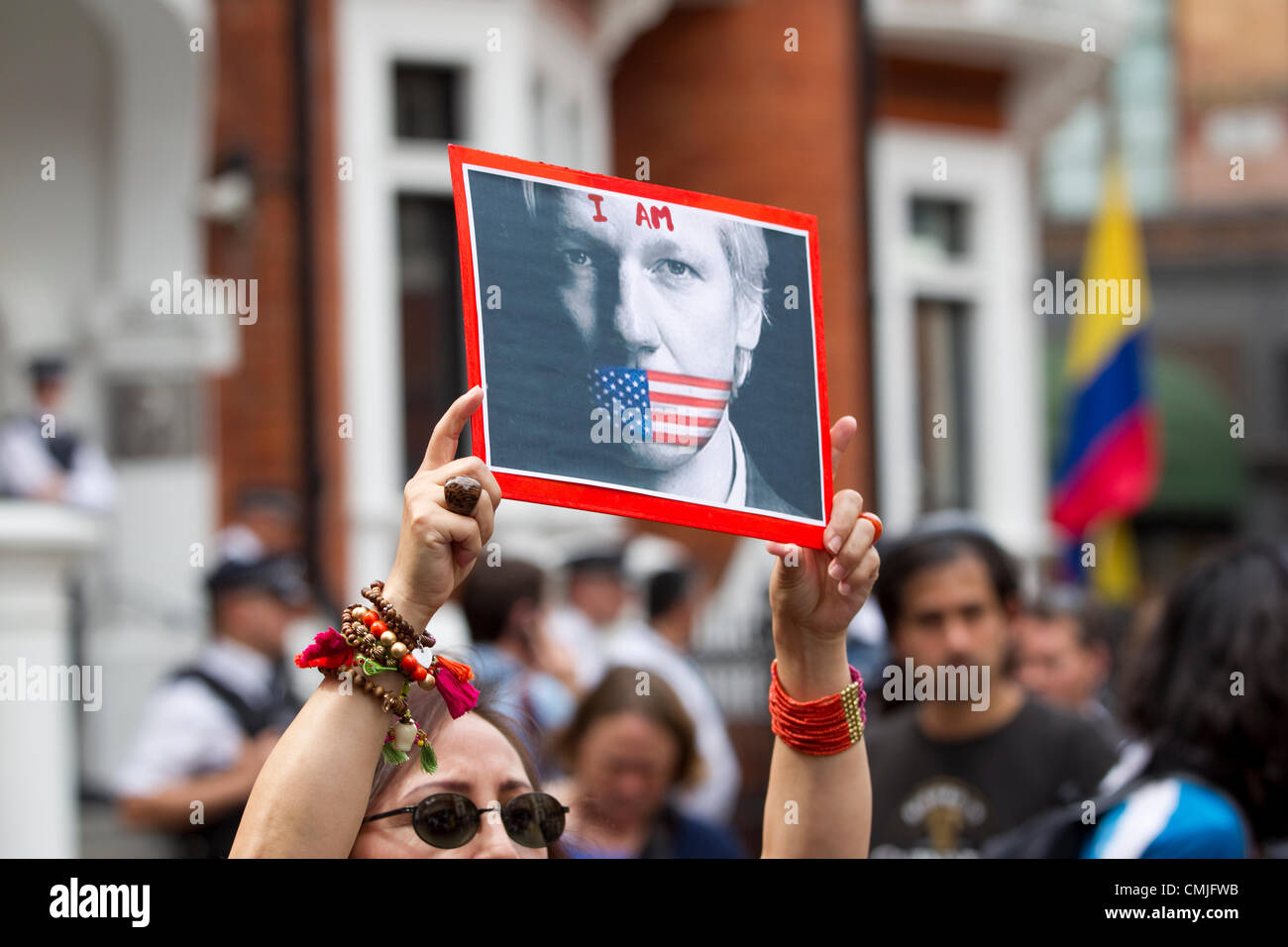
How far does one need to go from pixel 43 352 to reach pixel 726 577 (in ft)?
14.9

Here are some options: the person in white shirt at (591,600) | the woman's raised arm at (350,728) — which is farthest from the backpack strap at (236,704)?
the woman's raised arm at (350,728)

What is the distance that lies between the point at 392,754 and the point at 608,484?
0.36 m

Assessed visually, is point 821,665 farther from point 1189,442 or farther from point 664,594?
point 1189,442

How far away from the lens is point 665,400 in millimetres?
1780

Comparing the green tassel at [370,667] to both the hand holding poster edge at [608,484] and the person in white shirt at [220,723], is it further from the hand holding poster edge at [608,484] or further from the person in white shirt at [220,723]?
the person in white shirt at [220,723]

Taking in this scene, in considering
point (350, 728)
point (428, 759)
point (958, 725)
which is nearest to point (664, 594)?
point (958, 725)

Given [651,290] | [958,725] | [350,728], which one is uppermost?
[651,290]

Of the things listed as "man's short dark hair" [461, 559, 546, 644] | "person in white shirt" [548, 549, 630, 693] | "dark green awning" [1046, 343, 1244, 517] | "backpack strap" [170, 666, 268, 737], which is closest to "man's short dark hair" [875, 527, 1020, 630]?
"man's short dark hair" [461, 559, 546, 644]

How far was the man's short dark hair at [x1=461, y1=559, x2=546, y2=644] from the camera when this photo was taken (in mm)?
4656

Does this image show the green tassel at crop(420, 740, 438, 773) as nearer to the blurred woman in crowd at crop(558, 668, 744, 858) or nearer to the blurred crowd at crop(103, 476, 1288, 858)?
the blurred crowd at crop(103, 476, 1288, 858)

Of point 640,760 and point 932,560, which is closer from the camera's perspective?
point 932,560

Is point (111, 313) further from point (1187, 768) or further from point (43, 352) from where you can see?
point (1187, 768)

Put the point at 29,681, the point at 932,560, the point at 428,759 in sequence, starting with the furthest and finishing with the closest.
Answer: the point at 29,681 → the point at 932,560 → the point at 428,759

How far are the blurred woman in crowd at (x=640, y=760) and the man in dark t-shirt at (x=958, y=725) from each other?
22.7 inches
